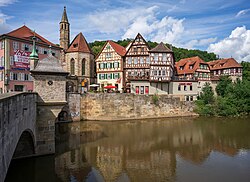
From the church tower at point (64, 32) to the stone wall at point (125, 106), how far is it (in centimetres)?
1873

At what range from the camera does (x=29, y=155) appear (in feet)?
49.0

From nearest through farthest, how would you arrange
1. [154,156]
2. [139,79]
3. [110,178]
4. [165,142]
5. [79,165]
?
1. [110,178]
2. [79,165]
3. [154,156]
4. [165,142]
5. [139,79]

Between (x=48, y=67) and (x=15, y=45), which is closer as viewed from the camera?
(x=48, y=67)

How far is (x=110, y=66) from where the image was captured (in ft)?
137

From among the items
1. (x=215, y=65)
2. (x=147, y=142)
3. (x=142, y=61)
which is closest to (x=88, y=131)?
(x=147, y=142)

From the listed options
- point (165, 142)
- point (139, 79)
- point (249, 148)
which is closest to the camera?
point (249, 148)

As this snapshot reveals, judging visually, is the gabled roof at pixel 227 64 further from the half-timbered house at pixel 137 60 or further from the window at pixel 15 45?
the window at pixel 15 45

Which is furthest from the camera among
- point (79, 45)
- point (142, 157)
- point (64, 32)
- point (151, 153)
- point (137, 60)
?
point (64, 32)

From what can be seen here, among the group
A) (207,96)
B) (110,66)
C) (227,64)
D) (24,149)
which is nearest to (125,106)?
(110,66)

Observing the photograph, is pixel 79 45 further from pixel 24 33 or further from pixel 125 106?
pixel 125 106

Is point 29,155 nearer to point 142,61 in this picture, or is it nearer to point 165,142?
point 165,142

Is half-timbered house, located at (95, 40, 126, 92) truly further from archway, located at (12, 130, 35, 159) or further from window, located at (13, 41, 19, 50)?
archway, located at (12, 130, 35, 159)

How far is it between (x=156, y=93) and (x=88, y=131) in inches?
648

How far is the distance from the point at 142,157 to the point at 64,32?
3728cm
